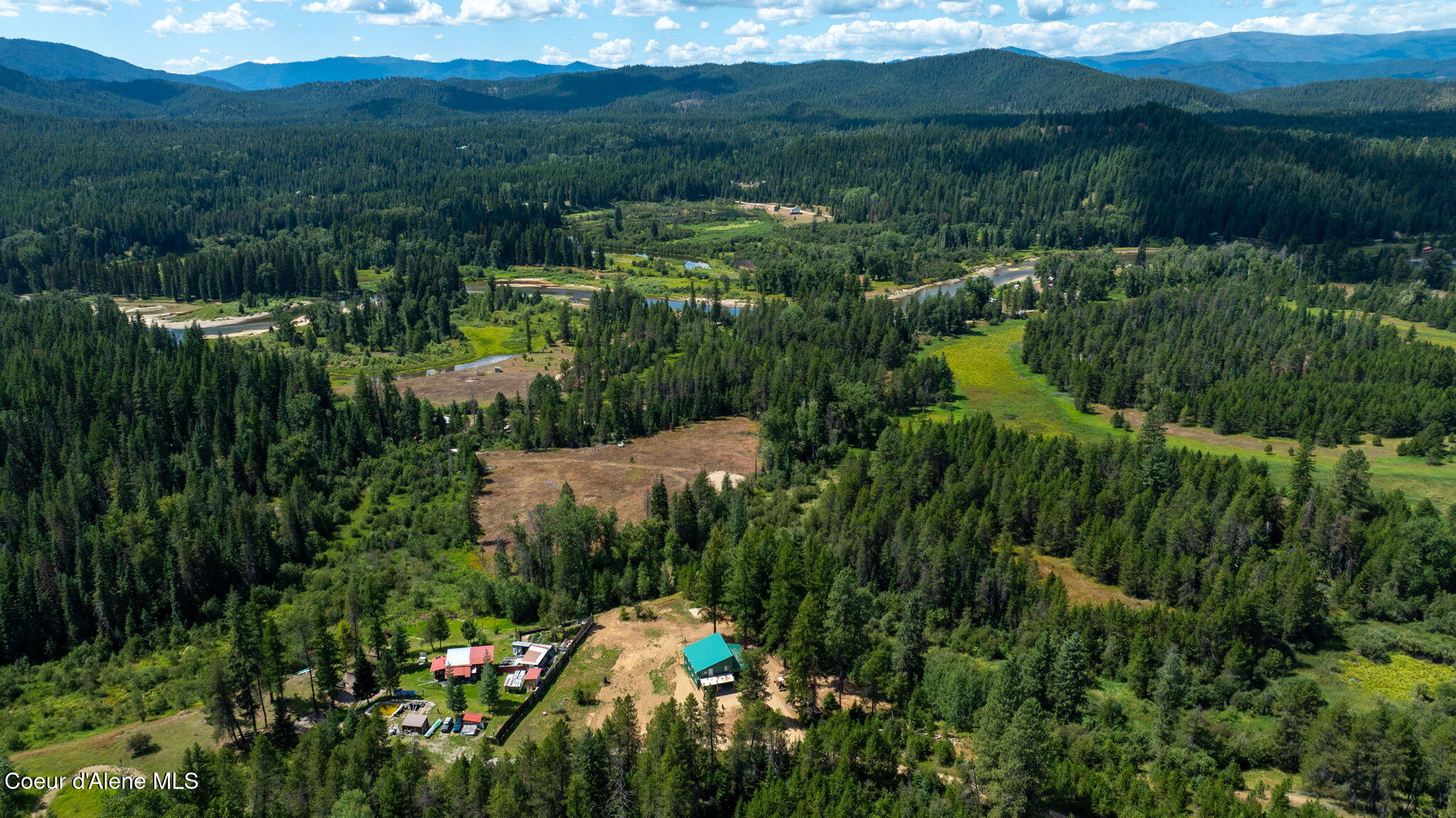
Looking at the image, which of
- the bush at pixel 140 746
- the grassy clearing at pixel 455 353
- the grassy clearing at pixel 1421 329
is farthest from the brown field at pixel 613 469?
the grassy clearing at pixel 1421 329

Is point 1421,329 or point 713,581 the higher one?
point 1421,329

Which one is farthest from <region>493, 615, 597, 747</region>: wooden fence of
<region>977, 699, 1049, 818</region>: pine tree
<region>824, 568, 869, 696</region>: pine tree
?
<region>977, 699, 1049, 818</region>: pine tree

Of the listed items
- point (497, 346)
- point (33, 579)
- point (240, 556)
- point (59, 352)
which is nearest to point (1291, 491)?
point (240, 556)

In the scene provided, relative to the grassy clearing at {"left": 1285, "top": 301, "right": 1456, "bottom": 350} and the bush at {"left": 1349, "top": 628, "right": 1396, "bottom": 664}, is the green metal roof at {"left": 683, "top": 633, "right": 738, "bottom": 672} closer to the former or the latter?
the bush at {"left": 1349, "top": 628, "right": 1396, "bottom": 664}

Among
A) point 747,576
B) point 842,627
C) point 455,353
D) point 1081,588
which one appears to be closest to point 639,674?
point 747,576

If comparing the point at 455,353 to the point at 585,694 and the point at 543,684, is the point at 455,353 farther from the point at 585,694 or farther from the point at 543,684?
the point at 585,694

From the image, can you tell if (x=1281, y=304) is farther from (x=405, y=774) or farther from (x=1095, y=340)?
(x=405, y=774)
